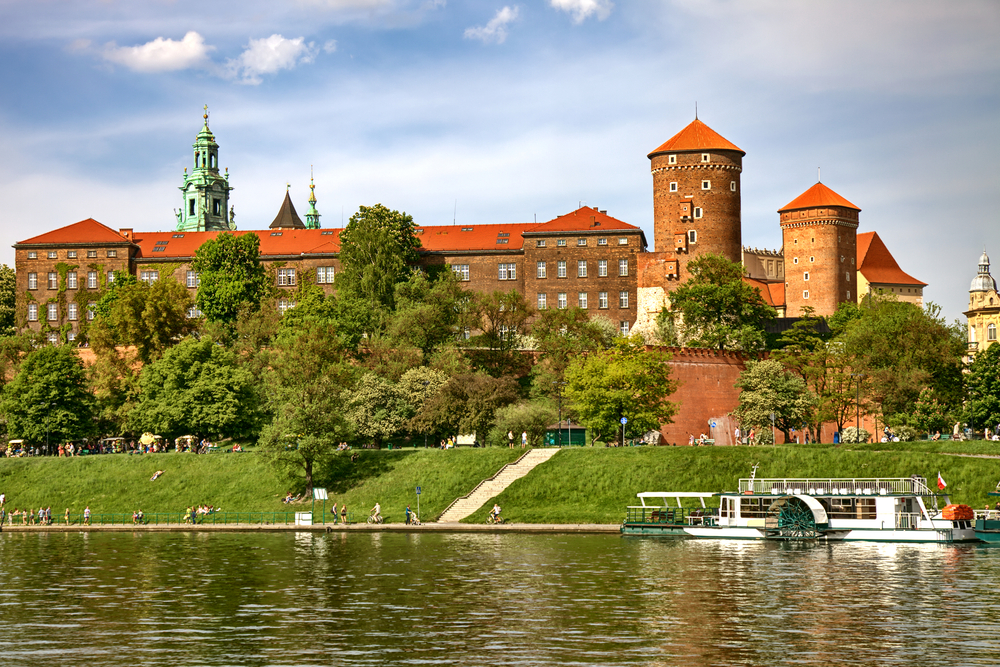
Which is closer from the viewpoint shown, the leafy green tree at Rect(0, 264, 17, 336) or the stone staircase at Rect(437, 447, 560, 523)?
the stone staircase at Rect(437, 447, 560, 523)

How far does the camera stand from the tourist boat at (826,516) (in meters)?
49.8

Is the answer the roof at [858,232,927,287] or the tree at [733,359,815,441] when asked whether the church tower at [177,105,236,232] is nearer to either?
the roof at [858,232,927,287]

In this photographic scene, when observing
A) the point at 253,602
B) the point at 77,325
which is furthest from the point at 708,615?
the point at 77,325

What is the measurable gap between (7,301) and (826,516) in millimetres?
83643

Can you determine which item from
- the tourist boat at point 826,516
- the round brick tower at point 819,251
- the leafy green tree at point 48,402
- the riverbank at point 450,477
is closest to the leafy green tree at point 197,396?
the riverbank at point 450,477

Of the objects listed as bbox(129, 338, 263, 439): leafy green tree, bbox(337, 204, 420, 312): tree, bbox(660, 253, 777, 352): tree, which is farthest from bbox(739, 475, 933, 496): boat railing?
bbox(337, 204, 420, 312): tree

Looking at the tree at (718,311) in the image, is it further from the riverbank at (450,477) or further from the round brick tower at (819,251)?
the riverbank at (450,477)

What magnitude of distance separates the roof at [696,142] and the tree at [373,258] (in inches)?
893

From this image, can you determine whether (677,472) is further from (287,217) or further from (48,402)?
(287,217)

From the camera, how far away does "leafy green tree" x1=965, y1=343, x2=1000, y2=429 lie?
6931 centimetres

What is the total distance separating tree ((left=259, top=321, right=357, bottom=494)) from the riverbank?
1.88 m

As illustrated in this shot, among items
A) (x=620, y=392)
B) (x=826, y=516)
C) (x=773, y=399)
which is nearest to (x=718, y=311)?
(x=773, y=399)

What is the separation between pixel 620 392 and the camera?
7088cm

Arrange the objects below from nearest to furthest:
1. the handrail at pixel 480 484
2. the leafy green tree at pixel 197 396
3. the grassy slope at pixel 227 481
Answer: the handrail at pixel 480 484 < the grassy slope at pixel 227 481 < the leafy green tree at pixel 197 396
